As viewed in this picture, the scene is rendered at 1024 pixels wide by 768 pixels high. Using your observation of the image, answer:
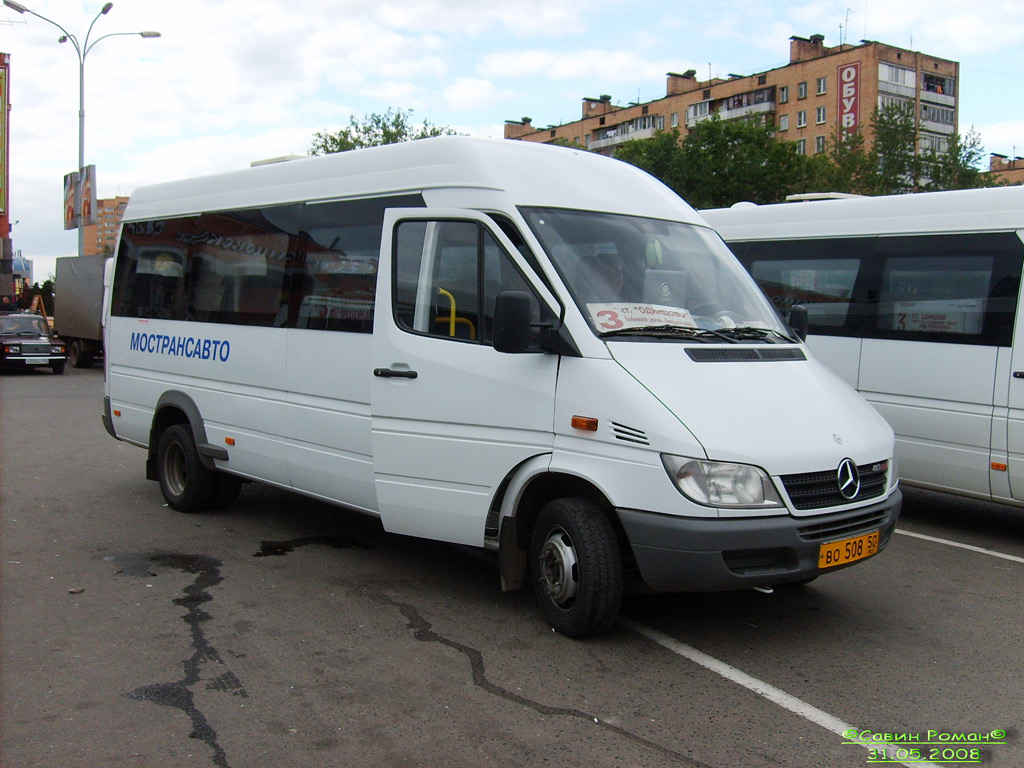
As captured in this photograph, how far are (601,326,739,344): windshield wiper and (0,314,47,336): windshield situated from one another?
24.6m

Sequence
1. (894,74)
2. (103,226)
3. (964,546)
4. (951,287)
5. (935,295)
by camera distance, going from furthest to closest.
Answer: (103,226) → (894,74) → (935,295) → (951,287) → (964,546)

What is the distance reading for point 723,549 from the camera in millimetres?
4547

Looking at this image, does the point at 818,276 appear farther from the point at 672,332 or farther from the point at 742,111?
the point at 742,111

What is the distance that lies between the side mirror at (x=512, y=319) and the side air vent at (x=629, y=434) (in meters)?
0.63

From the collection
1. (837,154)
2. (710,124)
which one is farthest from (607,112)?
(837,154)

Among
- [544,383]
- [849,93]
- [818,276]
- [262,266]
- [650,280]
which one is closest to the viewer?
[544,383]

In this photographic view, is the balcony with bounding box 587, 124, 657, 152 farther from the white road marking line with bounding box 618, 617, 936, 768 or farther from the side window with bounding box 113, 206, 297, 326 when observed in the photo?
the white road marking line with bounding box 618, 617, 936, 768

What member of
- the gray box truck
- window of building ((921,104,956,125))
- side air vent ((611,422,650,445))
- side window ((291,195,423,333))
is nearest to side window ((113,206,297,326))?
side window ((291,195,423,333))

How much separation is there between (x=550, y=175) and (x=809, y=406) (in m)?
1.95

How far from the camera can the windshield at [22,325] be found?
84.6 feet

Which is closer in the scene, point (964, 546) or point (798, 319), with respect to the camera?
point (798, 319)

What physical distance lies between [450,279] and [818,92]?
254ft

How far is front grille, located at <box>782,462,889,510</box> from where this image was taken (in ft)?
15.4

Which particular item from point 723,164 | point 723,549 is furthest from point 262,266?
point 723,164
